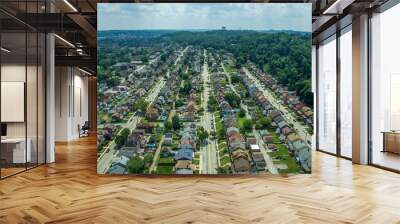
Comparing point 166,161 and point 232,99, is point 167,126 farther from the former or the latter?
point 232,99

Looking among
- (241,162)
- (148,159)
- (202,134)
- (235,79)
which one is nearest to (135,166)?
(148,159)

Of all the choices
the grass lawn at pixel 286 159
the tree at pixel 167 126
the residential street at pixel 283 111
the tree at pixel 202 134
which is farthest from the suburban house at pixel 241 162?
the tree at pixel 167 126

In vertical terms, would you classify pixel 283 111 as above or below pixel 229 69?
below

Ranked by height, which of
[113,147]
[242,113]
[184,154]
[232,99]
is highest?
[232,99]

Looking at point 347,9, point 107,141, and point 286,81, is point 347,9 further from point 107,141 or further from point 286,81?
point 107,141

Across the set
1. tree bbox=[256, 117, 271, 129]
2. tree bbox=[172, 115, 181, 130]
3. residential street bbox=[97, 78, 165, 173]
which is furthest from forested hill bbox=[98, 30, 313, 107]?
tree bbox=[172, 115, 181, 130]

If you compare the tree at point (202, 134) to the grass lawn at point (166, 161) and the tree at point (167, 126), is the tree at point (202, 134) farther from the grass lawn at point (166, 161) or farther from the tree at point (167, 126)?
the grass lawn at point (166, 161)

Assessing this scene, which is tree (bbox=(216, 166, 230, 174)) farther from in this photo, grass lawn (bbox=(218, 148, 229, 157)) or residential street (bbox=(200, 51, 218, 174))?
grass lawn (bbox=(218, 148, 229, 157))

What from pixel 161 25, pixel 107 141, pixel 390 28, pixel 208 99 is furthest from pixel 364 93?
pixel 107 141
